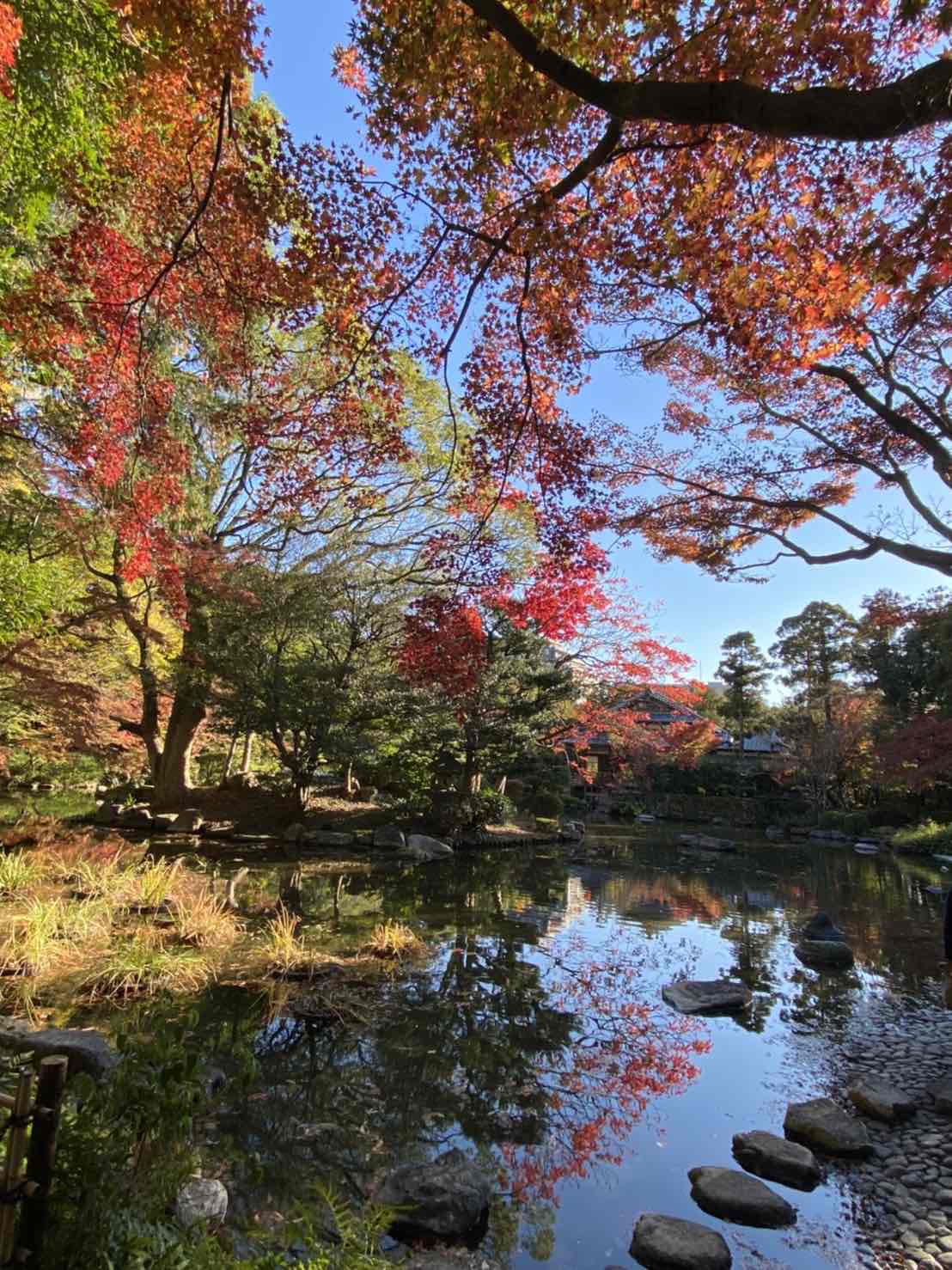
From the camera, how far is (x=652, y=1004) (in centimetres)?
528

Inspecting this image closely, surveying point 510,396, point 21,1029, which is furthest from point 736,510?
point 21,1029

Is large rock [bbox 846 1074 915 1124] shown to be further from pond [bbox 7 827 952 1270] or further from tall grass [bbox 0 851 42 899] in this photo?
tall grass [bbox 0 851 42 899]

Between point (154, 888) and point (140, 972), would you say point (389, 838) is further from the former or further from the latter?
point (140, 972)

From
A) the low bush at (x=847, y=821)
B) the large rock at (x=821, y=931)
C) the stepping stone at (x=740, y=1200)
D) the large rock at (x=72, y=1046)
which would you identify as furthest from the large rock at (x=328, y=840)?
the low bush at (x=847, y=821)

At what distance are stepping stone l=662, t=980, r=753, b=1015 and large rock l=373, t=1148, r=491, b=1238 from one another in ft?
9.44

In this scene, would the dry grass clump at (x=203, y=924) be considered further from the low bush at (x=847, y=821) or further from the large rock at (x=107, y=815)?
the low bush at (x=847, y=821)

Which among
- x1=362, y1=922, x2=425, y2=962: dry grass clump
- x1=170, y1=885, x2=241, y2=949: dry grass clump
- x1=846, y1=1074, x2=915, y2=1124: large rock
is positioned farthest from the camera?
x1=362, y1=922, x2=425, y2=962: dry grass clump

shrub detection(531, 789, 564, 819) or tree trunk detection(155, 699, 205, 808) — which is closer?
tree trunk detection(155, 699, 205, 808)

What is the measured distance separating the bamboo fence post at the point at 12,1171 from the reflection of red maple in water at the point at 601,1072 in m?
2.25

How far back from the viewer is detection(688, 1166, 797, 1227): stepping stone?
280cm

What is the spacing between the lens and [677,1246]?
8.34ft

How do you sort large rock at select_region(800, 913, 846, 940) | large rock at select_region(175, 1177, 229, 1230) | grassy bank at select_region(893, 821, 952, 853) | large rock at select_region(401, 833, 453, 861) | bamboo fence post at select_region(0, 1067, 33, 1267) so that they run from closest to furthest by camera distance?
bamboo fence post at select_region(0, 1067, 33, 1267) → large rock at select_region(175, 1177, 229, 1230) → large rock at select_region(800, 913, 846, 940) → large rock at select_region(401, 833, 453, 861) → grassy bank at select_region(893, 821, 952, 853)

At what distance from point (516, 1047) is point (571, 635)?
32.5 feet

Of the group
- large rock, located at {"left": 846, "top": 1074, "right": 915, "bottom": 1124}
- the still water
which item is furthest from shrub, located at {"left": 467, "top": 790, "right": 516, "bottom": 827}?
large rock, located at {"left": 846, "top": 1074, "right": 915, "bottom": 1124}
